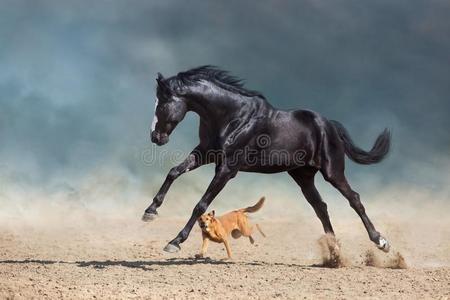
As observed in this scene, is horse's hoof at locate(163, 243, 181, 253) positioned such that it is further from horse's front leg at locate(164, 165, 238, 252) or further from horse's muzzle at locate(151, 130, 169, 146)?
horse's muzzle at locate(151, 130, 169, 146)

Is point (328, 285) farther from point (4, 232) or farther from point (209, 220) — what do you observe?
point (4, 232)

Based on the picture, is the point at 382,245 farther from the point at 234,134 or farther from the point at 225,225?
the point at 234,134

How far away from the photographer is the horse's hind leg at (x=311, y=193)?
10.9 metres

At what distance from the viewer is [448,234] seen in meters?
15.8

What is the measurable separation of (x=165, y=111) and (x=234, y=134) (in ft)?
3.12

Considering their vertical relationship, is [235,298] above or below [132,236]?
below

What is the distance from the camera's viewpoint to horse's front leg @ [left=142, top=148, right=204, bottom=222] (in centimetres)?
945

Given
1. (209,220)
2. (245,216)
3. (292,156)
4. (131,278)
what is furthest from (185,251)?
(131,278)

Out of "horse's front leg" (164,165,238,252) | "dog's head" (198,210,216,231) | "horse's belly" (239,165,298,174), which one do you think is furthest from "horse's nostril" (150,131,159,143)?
"dog's head" (198,210,216,231)

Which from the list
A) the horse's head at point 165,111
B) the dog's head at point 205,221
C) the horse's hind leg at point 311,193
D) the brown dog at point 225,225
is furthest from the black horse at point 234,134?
the brown dog at point 225,225

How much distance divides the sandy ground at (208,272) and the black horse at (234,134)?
69 centimetres

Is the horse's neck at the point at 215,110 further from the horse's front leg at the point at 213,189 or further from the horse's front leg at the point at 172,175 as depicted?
the horse's front leg at the point at 213,189

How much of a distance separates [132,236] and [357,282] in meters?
7.03

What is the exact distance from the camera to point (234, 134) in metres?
9.88
